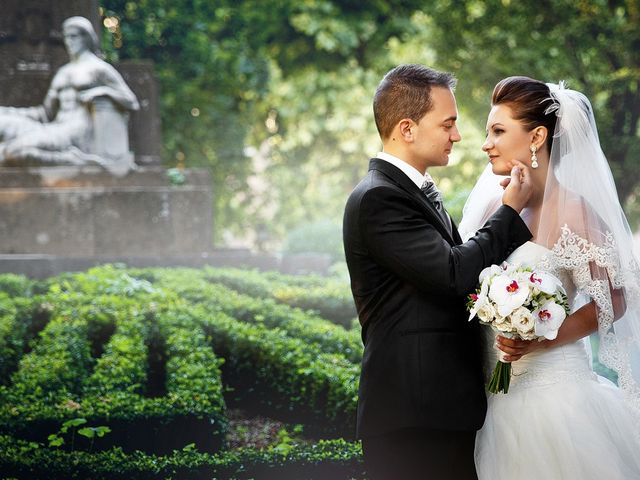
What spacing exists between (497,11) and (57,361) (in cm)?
792

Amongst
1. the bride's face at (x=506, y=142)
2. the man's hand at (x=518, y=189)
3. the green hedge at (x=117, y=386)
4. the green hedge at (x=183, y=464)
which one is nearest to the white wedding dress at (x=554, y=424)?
the man's hand at (x=518, y=189)

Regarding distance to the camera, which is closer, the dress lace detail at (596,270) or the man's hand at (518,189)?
the man's hand at (518,189)

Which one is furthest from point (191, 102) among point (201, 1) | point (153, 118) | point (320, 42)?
point (153, 118)

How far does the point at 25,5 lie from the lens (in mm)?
8414

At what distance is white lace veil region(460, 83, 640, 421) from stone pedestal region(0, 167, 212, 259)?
5336mm

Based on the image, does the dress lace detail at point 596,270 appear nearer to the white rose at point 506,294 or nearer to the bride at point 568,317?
the bride at point 568,317

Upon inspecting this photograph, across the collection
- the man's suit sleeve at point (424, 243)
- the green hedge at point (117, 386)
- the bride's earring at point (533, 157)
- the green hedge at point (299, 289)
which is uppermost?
the bride's earring at point (533, 157)

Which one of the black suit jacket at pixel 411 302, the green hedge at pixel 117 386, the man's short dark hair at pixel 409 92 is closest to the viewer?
the black suit jacket at pixel 411 302

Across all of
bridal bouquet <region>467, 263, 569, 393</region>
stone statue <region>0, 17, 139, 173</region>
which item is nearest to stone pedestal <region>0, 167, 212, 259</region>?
stone statue <region>0, 17, 139, 173</region>

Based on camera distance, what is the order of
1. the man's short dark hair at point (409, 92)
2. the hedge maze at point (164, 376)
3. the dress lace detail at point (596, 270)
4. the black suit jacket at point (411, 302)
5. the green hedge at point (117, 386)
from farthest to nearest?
the green hedge at point (117, 386)
the hedge maze at point (164, 376)
the dress lace detail at point (596, 270)
the man's short dark hair at point (409, 92)
the black suit jacket at point (411, 302)

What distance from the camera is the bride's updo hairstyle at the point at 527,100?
3.30 metres

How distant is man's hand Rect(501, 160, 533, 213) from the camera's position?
3059mm

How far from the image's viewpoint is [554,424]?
3.08 m

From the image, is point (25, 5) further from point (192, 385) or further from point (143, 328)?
point (192, 385)
